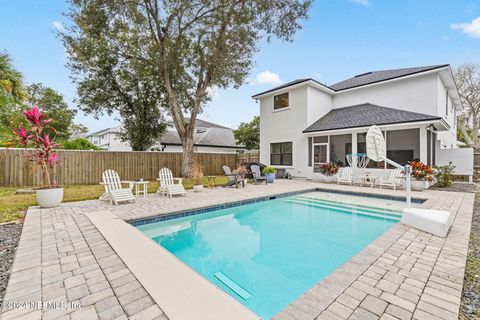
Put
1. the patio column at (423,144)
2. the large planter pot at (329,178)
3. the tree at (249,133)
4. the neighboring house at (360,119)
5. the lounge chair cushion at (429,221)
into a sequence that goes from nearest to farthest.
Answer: the lounge chair cushion at (429,221) < the patio column at (423,144) < the neighboring house at (360,119) < the large planter pot at (329,178) < the tree at (249,133)

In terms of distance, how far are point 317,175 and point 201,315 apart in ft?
40.3

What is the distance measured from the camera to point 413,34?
12.5 metres

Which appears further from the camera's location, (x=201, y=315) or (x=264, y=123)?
(x=264, y=123)

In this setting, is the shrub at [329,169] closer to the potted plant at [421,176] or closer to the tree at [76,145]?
the potted plant at [421,176]

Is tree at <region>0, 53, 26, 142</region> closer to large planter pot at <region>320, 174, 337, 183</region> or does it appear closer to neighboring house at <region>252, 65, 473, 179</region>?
neighboring house at <region>252, 65, 473, 179</region>

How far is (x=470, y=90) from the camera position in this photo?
74.6 feet

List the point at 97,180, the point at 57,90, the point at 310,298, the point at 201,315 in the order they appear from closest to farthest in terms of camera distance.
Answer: the point at 201,315 < the point at 310,298 < the point at 97,180 < the point at 57,90

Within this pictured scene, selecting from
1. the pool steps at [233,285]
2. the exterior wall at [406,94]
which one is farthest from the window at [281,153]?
Result: the pool steps at [233,285]

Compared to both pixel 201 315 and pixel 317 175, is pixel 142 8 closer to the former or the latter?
pixel 317 175

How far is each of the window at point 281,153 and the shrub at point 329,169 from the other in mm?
2790

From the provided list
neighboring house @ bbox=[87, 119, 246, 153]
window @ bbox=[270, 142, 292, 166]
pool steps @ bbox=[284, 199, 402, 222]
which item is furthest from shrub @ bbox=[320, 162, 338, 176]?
neighboring house @ bbox=[87, 119, 246, 153]

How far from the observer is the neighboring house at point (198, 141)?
912 inches

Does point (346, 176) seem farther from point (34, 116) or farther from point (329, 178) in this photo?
point (34, 116)

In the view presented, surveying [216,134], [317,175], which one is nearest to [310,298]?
[317,175]
